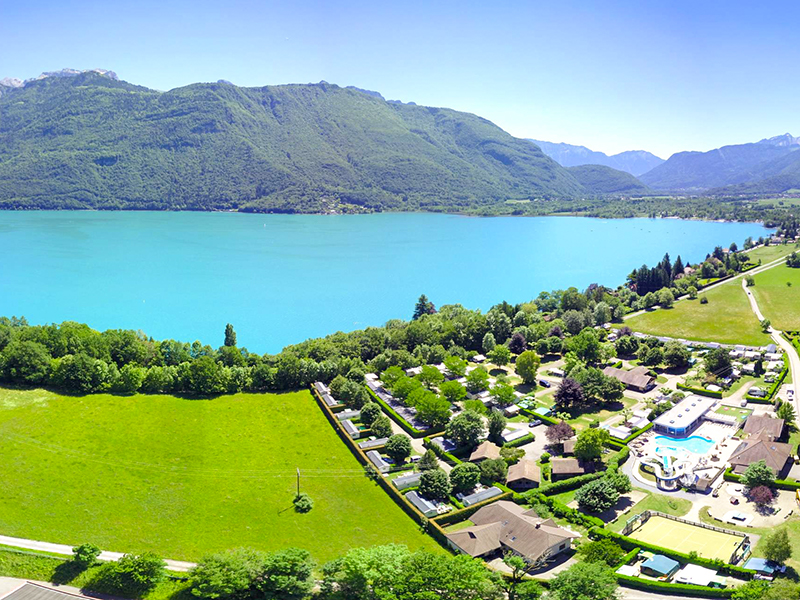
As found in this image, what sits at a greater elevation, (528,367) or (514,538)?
(528,367)

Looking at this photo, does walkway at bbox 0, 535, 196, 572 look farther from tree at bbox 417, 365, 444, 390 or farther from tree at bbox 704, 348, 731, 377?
tree at bbox 704, 348, 731, 377

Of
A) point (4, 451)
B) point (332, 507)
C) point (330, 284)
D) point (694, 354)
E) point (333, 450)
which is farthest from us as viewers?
point (330, 284)

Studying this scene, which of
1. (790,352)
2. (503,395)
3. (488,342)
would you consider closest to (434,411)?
(503,395)

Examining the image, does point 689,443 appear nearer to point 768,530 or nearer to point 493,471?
point 768,530

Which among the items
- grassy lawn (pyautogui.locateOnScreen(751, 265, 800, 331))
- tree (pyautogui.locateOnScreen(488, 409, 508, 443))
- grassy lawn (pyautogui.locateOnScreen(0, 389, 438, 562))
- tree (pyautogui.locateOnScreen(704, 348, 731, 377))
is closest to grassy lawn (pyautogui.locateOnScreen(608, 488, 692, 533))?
tree (pyautogui.locateOnScreen(488, 409, 508, 443))

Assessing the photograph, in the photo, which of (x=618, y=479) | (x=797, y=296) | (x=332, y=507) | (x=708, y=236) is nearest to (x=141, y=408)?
(x=332, y=507)

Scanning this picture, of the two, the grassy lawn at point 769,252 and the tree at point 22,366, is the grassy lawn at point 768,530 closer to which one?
the tree at point 22,366

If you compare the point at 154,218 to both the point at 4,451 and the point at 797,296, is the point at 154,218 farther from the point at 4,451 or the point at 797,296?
the point at 797,296
